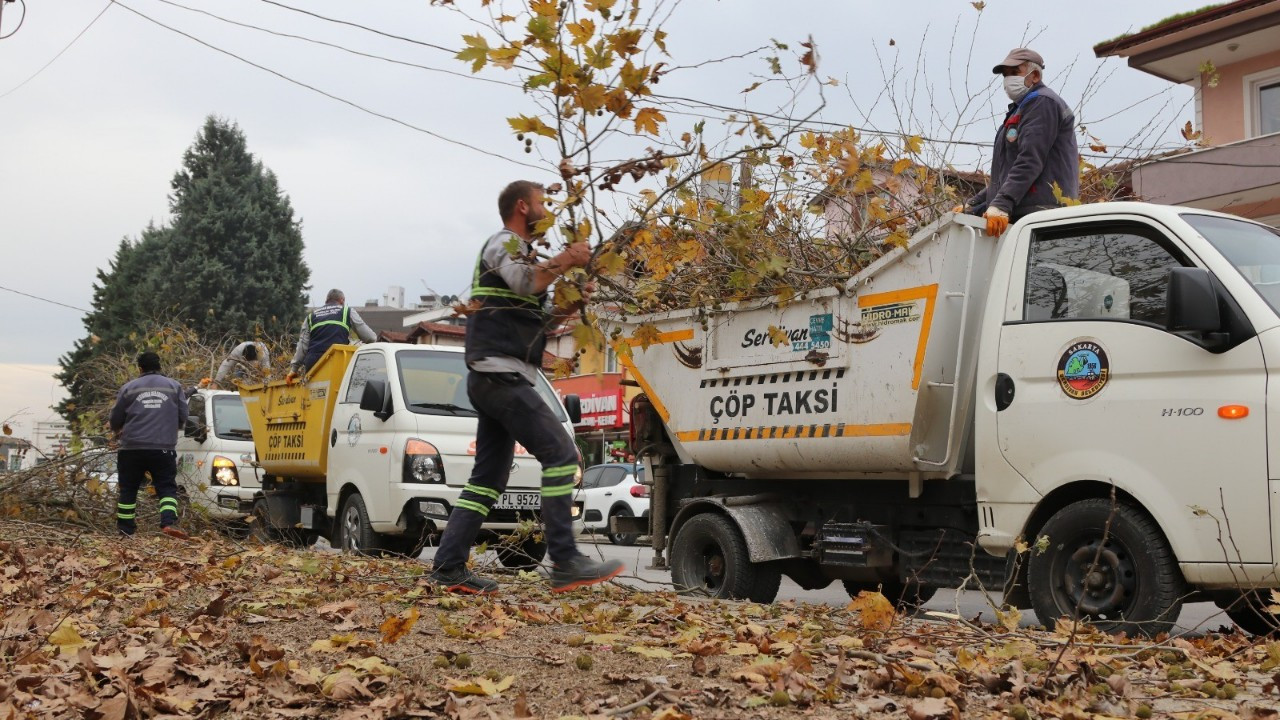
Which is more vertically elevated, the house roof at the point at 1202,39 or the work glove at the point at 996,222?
the house roof at the point at 1202,39

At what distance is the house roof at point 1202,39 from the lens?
2373 cm

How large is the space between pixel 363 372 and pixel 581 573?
5.73 meters

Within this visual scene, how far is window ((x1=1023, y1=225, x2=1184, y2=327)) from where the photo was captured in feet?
20.4

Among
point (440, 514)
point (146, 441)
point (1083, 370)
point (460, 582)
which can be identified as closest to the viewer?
point (1083, 370)

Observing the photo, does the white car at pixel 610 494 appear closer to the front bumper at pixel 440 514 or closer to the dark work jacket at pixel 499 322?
the front bumper at pixel 440 514

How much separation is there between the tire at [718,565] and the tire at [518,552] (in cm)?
95

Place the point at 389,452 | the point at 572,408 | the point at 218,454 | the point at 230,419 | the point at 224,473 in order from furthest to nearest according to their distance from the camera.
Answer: the point at 230,419 < the point at 218,454 < the point at 224,473 < the point at 572,408 < the point at 389,452

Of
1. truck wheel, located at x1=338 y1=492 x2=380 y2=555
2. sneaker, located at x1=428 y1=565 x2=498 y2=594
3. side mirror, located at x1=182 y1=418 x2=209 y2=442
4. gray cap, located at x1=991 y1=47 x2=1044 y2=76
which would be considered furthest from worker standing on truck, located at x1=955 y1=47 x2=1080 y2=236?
side mirror, located at x1=182 y1=418 x2=209 y2=442

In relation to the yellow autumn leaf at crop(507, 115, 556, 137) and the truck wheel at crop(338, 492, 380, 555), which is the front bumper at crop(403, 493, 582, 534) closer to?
the truck wheel at crop(338, 492, 380, 555)

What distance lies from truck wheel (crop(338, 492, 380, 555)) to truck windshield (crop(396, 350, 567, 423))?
0.98m

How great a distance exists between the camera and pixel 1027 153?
7215 mm

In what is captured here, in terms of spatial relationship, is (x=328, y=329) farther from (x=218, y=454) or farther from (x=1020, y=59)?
(x=1020, y=59)

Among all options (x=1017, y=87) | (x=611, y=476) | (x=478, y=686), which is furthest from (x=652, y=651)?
(x=611, y=476)

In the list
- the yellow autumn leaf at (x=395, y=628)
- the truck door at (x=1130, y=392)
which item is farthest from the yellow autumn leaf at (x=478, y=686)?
the truck door at (x=1130, y=392)
